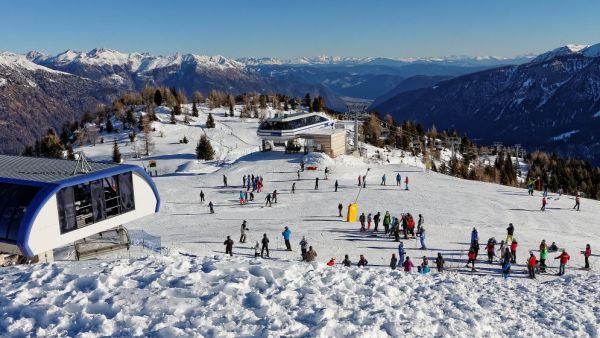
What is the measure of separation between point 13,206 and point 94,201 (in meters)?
2.57

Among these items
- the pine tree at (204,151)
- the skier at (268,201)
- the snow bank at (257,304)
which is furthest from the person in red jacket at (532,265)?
the pine tree at (204,151)

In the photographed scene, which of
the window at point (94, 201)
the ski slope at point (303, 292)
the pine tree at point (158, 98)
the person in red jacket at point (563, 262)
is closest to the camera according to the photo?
the ski slope at point (303, 292)

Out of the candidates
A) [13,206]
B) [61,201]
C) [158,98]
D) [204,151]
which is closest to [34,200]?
[61,201]

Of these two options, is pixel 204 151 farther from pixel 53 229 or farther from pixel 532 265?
pixel 532 265

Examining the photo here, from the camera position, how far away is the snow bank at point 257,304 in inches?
411

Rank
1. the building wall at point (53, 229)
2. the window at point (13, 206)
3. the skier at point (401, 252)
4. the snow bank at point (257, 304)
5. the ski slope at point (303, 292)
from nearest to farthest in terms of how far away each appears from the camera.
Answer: the snow bank at point (257, 304) → the ski slope at point (303, 292) → the building wall at point (53, 229) → the window at point (13, 206) → the skier at point (401, 252)

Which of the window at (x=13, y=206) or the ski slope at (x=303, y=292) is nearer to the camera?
the ski slope at (x=303, y=292)

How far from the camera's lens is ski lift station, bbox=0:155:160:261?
16.0m

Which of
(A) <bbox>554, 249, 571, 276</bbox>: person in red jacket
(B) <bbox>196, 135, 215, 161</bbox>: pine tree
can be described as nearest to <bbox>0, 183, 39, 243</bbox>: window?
(A) <bbox>554, 249, 571, 276</bbox>: person in red jacket

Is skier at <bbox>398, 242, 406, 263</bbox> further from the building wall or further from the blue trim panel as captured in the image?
the blue trim panel

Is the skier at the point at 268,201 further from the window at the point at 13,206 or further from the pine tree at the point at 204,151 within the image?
the pine tree at the point at 204,151

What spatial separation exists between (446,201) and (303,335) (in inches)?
1013

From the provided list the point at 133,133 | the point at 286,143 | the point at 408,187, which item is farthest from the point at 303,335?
the point at 133,133

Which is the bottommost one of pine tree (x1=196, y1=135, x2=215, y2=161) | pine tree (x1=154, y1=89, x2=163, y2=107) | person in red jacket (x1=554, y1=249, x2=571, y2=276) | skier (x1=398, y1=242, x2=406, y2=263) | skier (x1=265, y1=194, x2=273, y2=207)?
person in red jacket (x1=554, y1=249, x2=571, y2=276)
